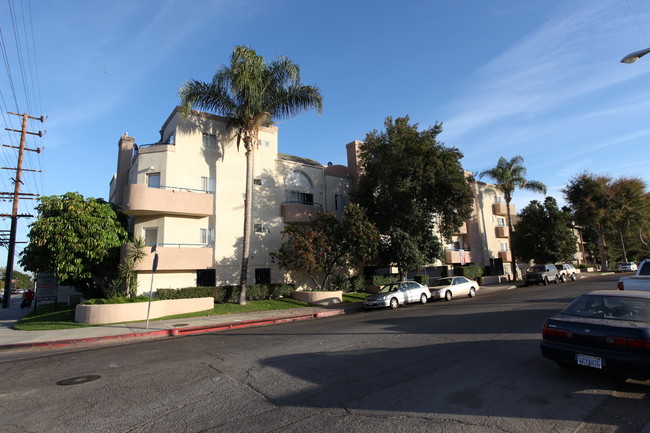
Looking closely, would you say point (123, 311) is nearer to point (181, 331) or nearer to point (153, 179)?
point (181, 331)

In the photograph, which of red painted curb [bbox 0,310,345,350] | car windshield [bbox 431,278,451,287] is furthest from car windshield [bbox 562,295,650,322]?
car windshield [bbox 431,278,451,287]

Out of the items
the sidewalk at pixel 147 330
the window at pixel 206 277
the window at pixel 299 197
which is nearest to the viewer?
the sidewalk at pixel 147 330

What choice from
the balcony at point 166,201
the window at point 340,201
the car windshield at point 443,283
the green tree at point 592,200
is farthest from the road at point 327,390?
the green tree at point 592,200

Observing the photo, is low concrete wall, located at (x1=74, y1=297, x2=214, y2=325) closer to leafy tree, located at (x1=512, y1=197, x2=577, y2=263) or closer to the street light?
the street light

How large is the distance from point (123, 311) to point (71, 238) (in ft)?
16.0

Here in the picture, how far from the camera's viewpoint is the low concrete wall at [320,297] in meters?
21.6

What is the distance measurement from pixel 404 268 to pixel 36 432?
2236cm

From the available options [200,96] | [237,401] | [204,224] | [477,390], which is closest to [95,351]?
[237,401]

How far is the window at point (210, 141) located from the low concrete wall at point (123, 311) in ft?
35.1

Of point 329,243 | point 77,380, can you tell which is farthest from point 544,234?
point 77,380

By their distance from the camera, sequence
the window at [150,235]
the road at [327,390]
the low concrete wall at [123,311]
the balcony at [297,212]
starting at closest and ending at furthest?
the road at [327,390] → the low concrete wall at [123,311] → the window at [150,235] → the balcony at [297,212]

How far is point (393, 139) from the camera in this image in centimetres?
2525

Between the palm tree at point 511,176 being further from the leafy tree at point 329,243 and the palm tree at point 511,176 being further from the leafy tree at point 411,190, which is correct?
the leafy tree at point 329,243

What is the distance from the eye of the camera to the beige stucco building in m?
20.8
